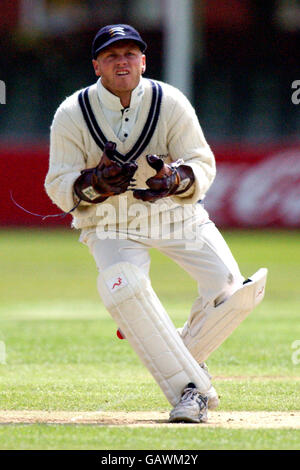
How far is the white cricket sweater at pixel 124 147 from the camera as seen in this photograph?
6.32 meters

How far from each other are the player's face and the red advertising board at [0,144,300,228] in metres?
A: 14.1

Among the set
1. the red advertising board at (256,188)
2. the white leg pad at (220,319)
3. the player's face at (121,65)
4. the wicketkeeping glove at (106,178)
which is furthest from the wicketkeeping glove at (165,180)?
the red advertising board at (256,188)

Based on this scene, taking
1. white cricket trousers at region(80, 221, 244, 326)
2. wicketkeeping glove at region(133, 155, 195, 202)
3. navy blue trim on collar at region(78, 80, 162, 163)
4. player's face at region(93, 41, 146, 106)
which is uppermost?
player's face at region(93, 41, 146, 106)

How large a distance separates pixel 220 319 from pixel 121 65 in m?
1.60

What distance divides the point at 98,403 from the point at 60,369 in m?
1.46

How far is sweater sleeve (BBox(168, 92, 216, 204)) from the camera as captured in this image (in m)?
6.36

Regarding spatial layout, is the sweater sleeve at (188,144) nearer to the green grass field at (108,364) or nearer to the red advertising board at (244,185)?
the green grass field at (108,364)

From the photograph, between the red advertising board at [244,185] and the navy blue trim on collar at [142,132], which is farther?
the red advertising board at [244,185]

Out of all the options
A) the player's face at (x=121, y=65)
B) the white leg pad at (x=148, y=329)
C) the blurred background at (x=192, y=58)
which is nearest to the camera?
the white leg pad at (x=148, y=329)

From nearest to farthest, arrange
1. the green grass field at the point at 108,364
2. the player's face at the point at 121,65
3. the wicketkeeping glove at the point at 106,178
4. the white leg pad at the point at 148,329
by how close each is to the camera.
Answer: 1. the green grass field at the point at 108,364
2. the wicketkeeping glove at the point at 106,178
3. the white leg pad at the point at 148,329
4. the player's face at the point at 121,65

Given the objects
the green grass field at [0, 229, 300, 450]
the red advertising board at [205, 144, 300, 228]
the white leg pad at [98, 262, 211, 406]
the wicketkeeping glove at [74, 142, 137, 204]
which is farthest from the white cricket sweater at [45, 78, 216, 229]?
the red advertising board at [205, 144, 300, 228]

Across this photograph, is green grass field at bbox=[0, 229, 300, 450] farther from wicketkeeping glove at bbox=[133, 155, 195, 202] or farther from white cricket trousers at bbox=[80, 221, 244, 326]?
wicketkeeping glove at bbox=[133, 155, 195, 202]

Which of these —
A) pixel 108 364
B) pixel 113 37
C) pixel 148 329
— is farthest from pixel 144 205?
pixel 108 364

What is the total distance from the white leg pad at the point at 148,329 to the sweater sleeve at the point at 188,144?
1.98 ft
